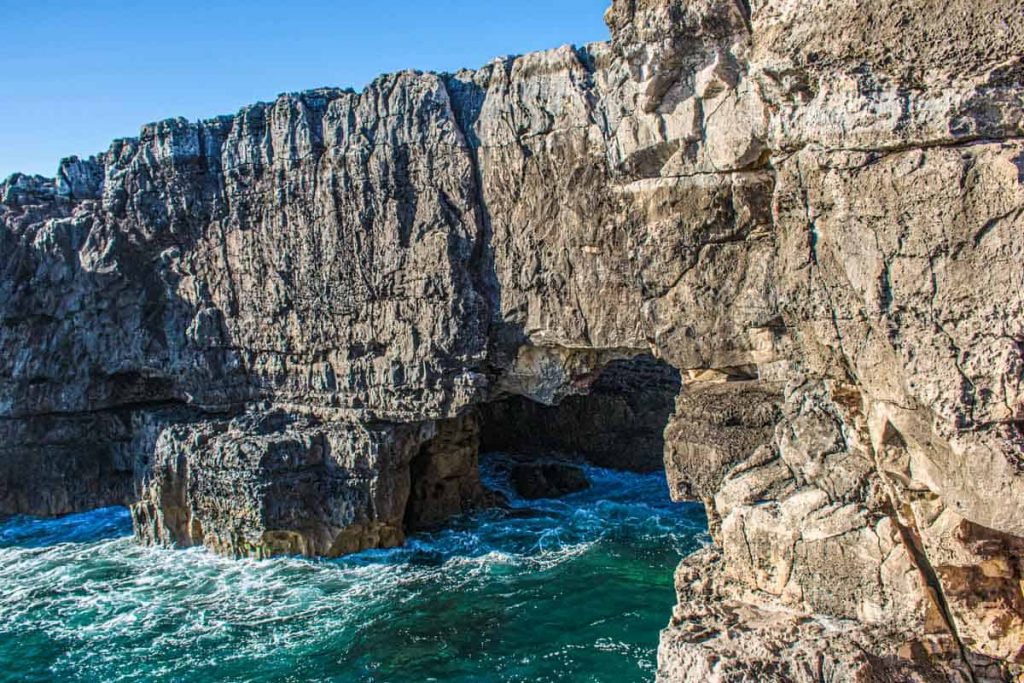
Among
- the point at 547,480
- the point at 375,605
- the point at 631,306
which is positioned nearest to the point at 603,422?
the point at 547,480

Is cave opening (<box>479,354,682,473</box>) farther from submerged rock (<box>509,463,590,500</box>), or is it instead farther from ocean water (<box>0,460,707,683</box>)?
ocean water (<box>0,460,707,683</box>)

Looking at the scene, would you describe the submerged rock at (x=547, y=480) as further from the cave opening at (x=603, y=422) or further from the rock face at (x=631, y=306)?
the rock face at (x=631, y=306)

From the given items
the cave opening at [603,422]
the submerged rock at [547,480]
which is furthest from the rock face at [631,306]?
the submerged rock at [547,480]

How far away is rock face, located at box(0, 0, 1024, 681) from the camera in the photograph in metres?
6.73

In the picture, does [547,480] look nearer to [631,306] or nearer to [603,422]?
[603,422]

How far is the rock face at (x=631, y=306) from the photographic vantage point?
673 centimetres

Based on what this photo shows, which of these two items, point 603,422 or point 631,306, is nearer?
point 631,306

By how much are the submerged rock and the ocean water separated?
137 centimetres

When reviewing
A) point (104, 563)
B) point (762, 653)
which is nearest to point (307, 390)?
point (104, 563)

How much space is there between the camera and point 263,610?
14.9 meters

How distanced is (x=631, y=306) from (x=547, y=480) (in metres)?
8.48

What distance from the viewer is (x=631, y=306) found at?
1424 centimetres

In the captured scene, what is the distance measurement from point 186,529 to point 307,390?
4.38 m

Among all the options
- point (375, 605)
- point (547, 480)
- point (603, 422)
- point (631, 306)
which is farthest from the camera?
point (603, 422)
